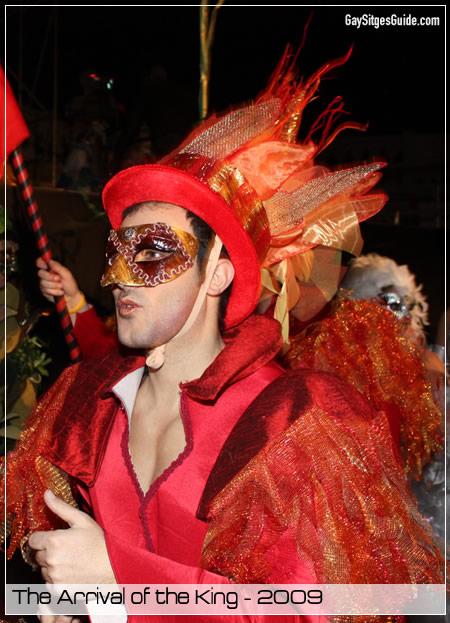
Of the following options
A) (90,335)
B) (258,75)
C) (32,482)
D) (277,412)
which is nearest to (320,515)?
(277,412)

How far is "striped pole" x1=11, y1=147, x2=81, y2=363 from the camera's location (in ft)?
6.99

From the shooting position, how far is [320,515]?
1299 millimetres

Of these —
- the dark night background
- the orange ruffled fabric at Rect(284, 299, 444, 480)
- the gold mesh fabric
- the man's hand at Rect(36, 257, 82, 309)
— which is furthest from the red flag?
the dark night background

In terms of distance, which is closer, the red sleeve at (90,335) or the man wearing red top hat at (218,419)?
the man wearing red top hat at (218,419)

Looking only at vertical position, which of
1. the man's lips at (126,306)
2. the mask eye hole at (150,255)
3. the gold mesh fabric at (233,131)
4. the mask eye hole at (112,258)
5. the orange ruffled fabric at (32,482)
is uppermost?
the gold mesh fabric at (233,131)

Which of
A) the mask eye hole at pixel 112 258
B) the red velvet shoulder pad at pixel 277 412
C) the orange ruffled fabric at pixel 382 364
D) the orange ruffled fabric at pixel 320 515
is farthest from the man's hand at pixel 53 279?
the orange ruffled fabric at pixel 320 515

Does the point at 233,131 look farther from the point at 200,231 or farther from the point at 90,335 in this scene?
the point at 90,335

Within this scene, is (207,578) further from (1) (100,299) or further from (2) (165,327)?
(1) (100,299)

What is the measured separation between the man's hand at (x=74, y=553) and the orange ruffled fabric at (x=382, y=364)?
1417mm

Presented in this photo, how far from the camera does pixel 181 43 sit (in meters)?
4.83

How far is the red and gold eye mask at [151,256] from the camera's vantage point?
4.63 feet

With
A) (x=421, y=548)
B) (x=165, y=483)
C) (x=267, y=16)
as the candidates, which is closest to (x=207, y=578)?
(x=165, y=483)

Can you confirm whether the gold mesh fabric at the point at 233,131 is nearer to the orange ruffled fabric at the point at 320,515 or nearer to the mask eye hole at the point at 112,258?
the mask eye hole at the point at 112,258

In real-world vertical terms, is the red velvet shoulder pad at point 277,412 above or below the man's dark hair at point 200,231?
below
